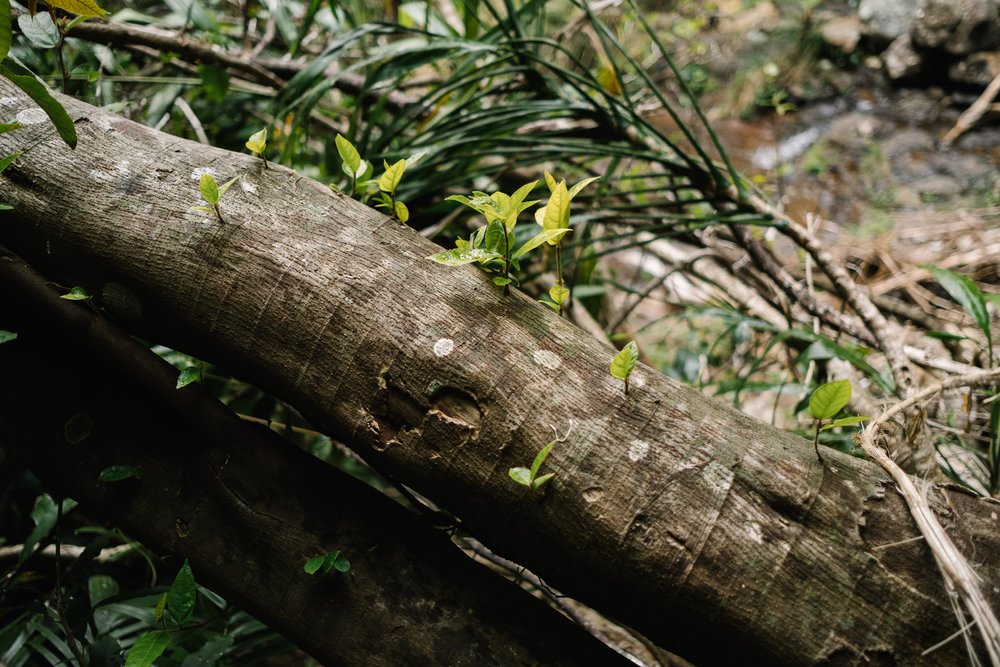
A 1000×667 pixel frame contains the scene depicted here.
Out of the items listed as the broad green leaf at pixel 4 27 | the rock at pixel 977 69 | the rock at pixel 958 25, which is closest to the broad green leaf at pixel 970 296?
the broad green leaf at pixel 4 27

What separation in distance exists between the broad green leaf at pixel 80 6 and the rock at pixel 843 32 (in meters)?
6.60

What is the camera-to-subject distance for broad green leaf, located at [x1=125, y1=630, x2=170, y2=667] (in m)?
0.90

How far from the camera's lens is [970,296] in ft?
4.19

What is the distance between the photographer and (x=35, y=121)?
38.5 inches

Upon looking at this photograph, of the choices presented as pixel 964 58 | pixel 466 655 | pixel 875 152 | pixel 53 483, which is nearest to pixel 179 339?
pixel 53 483

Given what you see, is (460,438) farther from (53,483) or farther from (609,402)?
(53,483)

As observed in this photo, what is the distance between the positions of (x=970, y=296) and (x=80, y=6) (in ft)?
5.69

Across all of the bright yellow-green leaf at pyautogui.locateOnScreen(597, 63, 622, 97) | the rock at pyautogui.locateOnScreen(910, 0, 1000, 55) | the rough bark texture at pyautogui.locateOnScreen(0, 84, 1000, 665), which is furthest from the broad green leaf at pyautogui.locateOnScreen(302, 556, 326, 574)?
the rock at pyautogui.locateOnScreen(910, 0, 1000, 55)

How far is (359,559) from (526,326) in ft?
1.53

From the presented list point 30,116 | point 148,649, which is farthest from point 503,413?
point 30,116

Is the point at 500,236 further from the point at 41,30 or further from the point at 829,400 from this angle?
the point at 41,30

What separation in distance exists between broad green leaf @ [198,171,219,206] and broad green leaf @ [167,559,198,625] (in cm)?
59

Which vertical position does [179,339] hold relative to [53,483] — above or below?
above

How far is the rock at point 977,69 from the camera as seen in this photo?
16.4 feet
